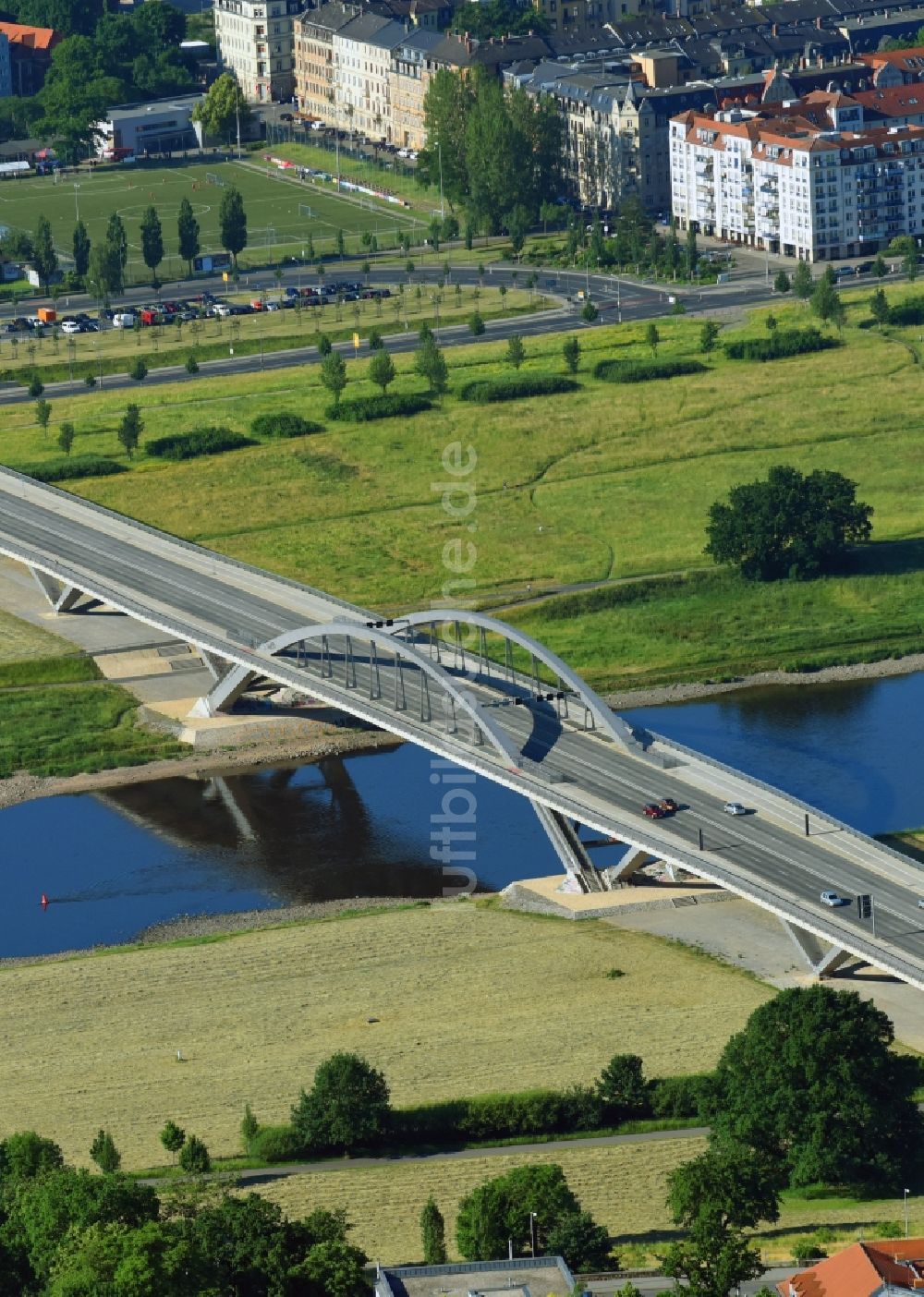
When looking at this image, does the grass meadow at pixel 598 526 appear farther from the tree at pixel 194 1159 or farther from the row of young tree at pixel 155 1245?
the row of young tree at pixel 155 1245

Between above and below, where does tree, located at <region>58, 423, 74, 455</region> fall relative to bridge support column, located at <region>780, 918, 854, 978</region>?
above

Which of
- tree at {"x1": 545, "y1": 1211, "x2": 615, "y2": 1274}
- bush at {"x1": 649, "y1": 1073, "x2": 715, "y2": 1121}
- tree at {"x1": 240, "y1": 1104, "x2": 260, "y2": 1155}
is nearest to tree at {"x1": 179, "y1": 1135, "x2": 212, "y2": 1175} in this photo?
tree at {"x1": 240, "y1": 1104, "x2": 260, "y2": 1155}

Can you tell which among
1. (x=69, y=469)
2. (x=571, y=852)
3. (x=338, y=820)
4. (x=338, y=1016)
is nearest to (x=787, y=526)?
(x=338, y=820)

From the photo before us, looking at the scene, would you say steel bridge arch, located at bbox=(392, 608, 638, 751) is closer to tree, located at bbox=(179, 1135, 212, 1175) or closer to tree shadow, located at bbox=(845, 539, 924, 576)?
tree, located at bbox=(179, 1135, 212, 1175)

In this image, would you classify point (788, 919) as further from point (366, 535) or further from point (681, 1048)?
point (366, 535)


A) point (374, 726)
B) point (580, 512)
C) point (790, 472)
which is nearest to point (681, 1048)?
point (374, 726)

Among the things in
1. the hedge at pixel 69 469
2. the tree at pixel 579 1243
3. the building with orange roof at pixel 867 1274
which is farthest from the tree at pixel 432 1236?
the hedge at pixel 69 469
